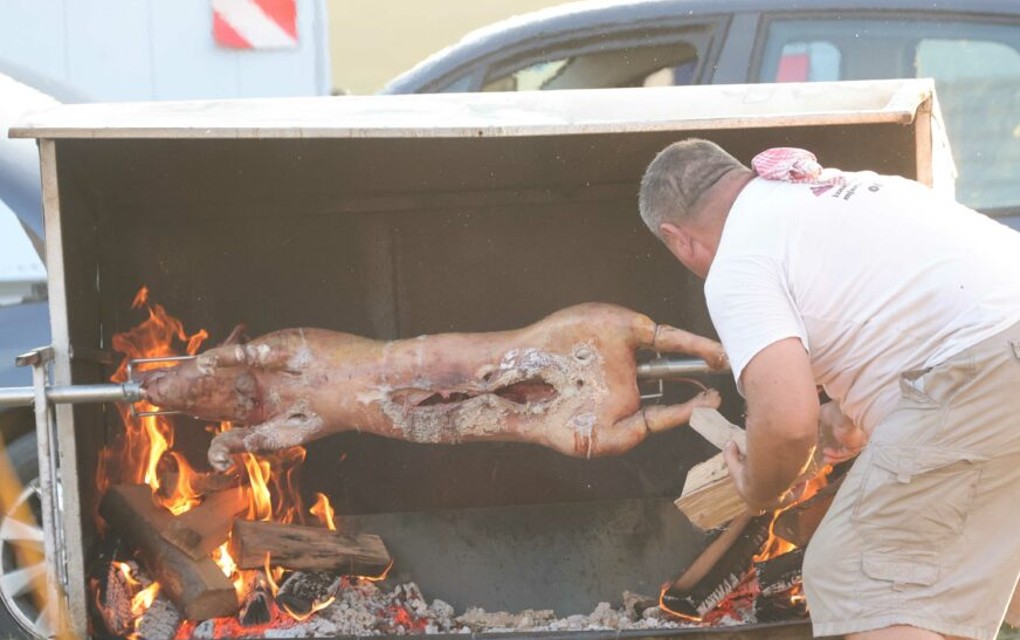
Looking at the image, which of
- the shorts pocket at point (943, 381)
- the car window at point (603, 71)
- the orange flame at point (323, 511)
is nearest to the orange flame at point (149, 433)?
the orange flame at point (323, 511)

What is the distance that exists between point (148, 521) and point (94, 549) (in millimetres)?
174

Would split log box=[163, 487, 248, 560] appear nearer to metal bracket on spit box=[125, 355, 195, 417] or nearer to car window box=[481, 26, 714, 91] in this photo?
metal bracket on spit box=[125, 355, 195, 417]

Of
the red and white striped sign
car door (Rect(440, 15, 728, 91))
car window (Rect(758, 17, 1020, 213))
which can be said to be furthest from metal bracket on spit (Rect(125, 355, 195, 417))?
the red and white striped sign

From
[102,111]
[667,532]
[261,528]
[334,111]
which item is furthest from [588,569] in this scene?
[102,111]

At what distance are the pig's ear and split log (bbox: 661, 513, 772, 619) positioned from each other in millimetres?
1587

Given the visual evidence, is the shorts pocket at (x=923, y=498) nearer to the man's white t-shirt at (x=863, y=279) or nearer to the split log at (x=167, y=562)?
the man's white t-shirt at (x=863, y=279)

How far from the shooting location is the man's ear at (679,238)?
326 cm

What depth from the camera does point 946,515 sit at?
2941mm

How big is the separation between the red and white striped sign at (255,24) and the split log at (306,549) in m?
3.42

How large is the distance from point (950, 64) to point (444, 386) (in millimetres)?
2476

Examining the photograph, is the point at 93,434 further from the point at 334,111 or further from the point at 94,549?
the point at 334,111

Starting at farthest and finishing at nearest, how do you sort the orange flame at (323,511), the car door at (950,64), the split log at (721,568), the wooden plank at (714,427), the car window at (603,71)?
the car window at (603,71) < the car door at (950,64) < the orange flame at (323,511) < the split log at (721,568) < the wooden plank at (714,427)

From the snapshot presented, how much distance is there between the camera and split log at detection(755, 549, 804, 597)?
4027mm

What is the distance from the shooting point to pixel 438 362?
4184 millimetres
